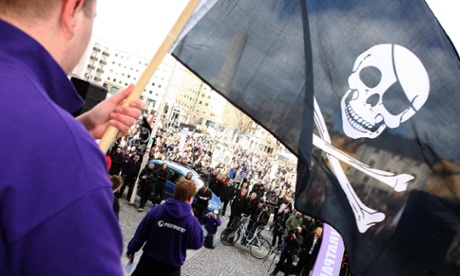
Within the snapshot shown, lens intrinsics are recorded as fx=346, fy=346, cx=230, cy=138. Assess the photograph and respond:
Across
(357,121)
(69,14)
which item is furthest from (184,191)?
(69,14)

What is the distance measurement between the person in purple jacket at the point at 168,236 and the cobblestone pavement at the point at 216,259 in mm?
4005

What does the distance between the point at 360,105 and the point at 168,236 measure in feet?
8.97

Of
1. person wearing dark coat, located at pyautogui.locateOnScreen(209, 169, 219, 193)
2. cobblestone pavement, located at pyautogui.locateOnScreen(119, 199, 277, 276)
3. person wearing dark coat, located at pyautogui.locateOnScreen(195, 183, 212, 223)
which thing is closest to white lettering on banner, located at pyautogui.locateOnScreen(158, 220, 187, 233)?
cobblestone pavement, located at pyautogui.locateOnScreen(119, 199, 277, 276)

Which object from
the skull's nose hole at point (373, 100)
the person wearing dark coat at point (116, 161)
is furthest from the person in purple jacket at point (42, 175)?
the person wearing dark coat at point (116, 161)

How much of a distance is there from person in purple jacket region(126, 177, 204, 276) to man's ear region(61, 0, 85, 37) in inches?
140

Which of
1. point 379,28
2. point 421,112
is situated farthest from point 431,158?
point 379,28

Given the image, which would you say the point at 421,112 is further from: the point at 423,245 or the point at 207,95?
the point at 207,95

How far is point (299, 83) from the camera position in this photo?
275 cm

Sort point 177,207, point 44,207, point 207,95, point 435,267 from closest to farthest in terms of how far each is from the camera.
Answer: point 44,207 → point 435,267 → point 177,207 → point 207,95

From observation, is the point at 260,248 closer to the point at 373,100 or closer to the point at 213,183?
the point at 213,183

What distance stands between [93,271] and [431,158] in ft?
9.12

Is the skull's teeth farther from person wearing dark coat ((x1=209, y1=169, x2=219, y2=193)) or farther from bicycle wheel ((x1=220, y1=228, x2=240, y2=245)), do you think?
person wearing dark coat ((x1=209, y1=169, x2=219, y2=193))

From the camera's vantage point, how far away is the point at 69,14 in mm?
896

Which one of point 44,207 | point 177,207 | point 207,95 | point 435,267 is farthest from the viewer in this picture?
point 207,95
